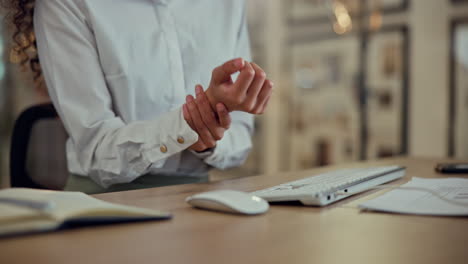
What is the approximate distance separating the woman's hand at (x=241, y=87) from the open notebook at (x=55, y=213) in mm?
284

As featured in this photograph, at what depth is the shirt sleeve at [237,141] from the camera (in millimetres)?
1139

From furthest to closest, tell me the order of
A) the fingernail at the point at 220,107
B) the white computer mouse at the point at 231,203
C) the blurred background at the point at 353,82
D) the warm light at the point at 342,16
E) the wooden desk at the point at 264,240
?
the warm light at the point at 342,16
the blurred background at the point at 353,82
the fingernail at the point at 220,107
the white computer mouse at the point at 231,203
the wooden desk at the point at 264,240

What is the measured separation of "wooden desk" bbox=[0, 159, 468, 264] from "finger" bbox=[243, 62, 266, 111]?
22cm

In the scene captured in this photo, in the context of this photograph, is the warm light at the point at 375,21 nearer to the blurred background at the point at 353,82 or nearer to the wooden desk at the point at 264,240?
the blurred background at the point at 353,82

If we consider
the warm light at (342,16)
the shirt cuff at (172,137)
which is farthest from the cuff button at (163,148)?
the warm light at (342,16)

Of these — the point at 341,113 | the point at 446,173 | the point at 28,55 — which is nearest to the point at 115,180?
the point at 28,55

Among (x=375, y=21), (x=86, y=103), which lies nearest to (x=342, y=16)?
(x=375, y=21)

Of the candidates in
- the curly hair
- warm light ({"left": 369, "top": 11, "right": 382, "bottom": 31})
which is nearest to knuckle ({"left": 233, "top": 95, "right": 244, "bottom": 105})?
the curly hair

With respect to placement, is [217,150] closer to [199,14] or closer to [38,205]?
[199,14]

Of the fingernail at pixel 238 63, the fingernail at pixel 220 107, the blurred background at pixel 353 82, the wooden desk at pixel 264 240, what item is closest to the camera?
the wooden desk at pixel 264 240

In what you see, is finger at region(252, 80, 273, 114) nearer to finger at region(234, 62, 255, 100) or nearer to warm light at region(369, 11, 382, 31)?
finger at region(234, 62, 255, 100)

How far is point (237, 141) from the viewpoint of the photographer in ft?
4.12

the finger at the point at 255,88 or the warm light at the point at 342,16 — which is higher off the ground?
the warm light at the point at 342,16

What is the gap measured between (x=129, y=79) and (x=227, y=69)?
→ 438 mm
